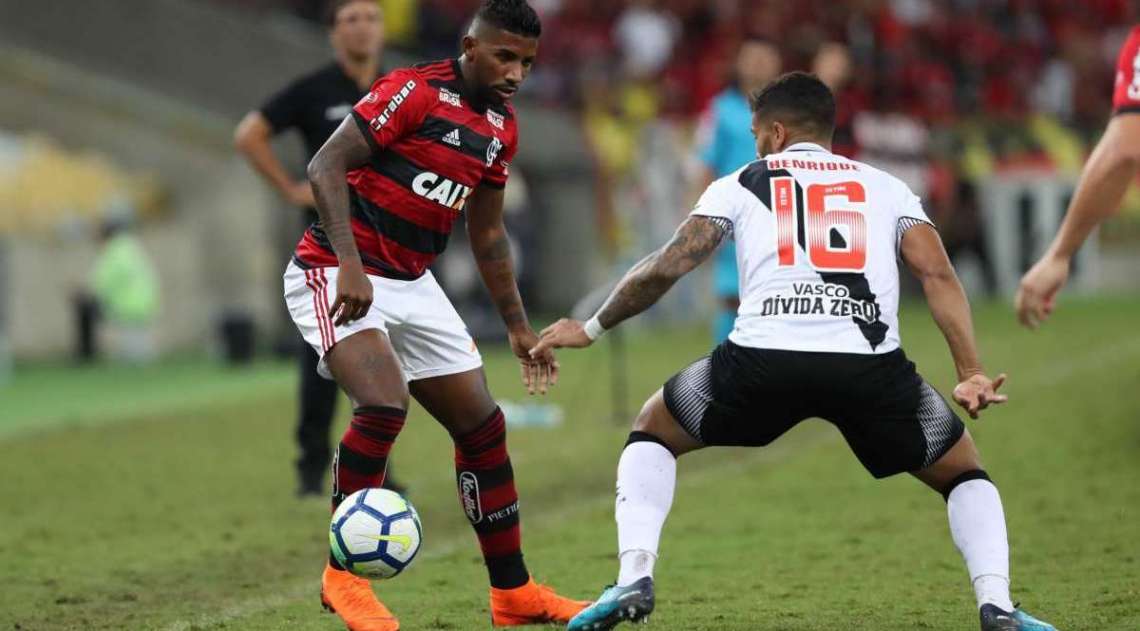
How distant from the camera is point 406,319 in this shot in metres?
6.48

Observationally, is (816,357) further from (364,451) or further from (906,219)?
(364,451)

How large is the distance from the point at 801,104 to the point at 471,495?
72.6 inches

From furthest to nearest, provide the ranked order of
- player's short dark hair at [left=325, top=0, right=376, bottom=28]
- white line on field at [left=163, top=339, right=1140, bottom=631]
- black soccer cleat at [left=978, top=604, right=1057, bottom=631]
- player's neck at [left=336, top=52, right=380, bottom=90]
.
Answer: player's neck at [left=336, top=52, right=380, bottom=90]
player's short dark hair at [left=325, top=0, right=376, bottom=28]
white line on field at [left=163, top=339, right=1140, bottom=631]
black soccer cleat at [left=978, top=604, right=1057, bottom=631]

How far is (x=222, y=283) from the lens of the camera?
2342 centimetres

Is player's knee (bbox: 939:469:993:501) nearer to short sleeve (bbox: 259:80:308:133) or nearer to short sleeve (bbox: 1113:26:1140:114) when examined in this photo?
short sleeve (bbox: 1113:26:1140:114)

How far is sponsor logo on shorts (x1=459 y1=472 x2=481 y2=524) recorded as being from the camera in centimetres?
655

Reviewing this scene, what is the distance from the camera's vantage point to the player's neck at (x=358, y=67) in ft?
30.7

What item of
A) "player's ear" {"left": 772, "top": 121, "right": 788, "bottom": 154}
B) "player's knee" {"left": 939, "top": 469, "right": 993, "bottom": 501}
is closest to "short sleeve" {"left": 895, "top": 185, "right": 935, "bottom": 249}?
"player's ear" {"left": 772, "top": 121, "right": 788, "bottom": 154}

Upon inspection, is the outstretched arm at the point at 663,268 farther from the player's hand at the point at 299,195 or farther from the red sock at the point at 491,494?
the player's hand at the point at 299,195

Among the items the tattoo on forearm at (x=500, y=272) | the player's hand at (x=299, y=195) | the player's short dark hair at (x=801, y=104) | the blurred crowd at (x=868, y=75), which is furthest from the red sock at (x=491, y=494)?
the blurred crowd at (x=868, y=75)

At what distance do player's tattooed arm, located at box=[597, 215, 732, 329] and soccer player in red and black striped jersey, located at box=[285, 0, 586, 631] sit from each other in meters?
0.61

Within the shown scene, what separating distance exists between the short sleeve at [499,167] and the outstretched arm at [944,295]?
1.52 metres

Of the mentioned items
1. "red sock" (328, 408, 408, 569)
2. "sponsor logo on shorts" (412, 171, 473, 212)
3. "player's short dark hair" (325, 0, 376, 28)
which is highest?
"player's short dark hair" (325, 0, 376, 28)

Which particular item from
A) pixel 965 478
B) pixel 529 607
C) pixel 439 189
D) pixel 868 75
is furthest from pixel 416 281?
pixel 868 75
